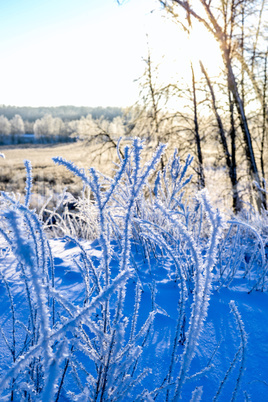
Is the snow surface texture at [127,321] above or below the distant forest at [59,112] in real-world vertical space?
below

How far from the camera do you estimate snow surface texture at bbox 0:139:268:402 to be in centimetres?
59

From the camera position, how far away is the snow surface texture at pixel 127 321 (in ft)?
1.93

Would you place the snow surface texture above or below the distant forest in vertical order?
below

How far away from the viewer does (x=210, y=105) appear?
920cm

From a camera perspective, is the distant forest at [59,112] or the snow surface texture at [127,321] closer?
the snow surface texture at [127,321]

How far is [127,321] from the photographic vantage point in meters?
0.83

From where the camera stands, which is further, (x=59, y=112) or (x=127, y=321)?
(x=59, y=112)

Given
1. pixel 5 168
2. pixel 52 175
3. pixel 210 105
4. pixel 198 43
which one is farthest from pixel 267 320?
pixel 5 168

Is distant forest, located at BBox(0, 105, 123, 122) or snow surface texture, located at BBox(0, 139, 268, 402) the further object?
distant forest, located at BBox(0, 105, 123, 122)

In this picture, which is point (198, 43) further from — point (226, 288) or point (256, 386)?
point (256, 386)

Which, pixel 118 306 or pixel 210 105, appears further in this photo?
pixel 210 105

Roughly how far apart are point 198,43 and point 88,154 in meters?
5.28

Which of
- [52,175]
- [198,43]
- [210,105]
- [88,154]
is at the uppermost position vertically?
[198,43]

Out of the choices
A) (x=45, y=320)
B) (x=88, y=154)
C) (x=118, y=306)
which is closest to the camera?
(x=45, y=320)
